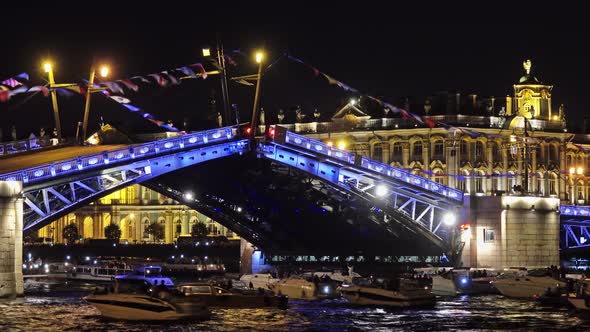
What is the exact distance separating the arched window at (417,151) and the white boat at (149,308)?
88072 mm

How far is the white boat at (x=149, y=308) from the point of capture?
57.5 m

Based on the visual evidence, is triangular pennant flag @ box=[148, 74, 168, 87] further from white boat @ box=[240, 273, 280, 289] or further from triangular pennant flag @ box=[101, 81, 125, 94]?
white boat @ box=[240, 273, 280, 289]

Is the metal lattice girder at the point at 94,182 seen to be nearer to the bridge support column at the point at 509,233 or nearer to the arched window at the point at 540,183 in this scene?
the bridge support column at the point at 509,233

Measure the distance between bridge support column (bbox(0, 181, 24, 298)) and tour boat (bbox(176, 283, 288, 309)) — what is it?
9.00m

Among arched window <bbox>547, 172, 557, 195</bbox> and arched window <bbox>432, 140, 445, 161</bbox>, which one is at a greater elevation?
arched window <bbox>432, 140, 445, 161</bbox>

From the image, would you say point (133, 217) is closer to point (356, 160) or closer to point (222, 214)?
point (222, 214)

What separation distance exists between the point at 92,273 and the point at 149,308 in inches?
1616

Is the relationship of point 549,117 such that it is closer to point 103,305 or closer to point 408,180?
point 408,180

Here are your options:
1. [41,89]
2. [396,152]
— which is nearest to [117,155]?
[41,89]

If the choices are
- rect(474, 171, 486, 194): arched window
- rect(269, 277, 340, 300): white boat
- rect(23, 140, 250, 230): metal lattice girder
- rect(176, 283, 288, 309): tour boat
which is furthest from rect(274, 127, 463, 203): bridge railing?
rect(474, 171, 486, 194): arched window

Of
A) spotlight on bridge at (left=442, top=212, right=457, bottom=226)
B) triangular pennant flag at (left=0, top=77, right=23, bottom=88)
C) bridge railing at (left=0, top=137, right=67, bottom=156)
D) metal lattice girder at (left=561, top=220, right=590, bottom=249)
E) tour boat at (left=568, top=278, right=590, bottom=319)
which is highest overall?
triangular pennant flag at (left=0, top=77, right=23, bottom=88)

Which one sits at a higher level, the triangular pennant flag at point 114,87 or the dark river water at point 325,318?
the triangular pennant flag at point 114,87

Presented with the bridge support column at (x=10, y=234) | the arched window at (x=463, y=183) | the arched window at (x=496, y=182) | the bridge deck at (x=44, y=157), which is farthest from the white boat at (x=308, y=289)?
the arched window at (x=496, y=182)

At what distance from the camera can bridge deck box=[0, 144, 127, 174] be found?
71188 millimetres
